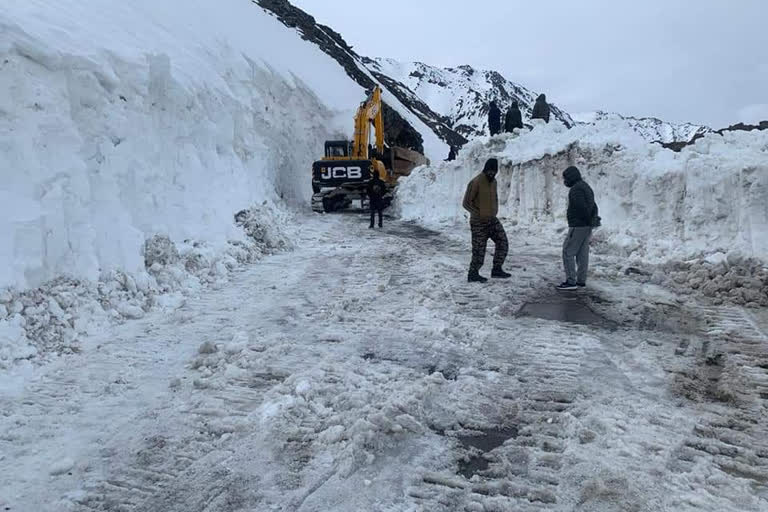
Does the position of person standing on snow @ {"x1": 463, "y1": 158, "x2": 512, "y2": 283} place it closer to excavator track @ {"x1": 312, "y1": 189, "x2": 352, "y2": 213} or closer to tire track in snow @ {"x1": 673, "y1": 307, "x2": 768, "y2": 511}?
tire track in snow @ {"x1": 673, "y1": 307, "x2": 768, "y2": 511}

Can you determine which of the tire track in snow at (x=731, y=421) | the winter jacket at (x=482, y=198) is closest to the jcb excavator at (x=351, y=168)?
the winter jacket at (x=482, y=198)

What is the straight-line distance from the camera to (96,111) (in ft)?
23.5

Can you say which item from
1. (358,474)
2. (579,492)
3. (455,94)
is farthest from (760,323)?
(455,94)

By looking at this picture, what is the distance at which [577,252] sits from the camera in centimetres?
712

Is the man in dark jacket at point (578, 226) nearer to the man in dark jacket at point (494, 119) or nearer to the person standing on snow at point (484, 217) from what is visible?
the person standing on snow at point (484, 217)

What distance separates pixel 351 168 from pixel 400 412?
15601 millimetres

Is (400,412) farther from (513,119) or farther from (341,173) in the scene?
(513,119)

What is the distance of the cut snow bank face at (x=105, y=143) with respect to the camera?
5.41 metres

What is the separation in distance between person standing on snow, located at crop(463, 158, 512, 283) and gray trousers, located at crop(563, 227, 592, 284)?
88cm

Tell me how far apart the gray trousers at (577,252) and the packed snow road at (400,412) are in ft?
3.20

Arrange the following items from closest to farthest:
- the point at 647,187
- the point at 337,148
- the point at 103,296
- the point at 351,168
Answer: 1. the point at 103,296
2. the point at 647,187
3. the point at 351,168
4. the point at 337,148

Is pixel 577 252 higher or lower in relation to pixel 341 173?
lower

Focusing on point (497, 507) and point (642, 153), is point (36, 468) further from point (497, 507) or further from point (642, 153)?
point (642, 153)

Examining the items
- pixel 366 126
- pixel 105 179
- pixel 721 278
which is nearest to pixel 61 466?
pixel 105 179
